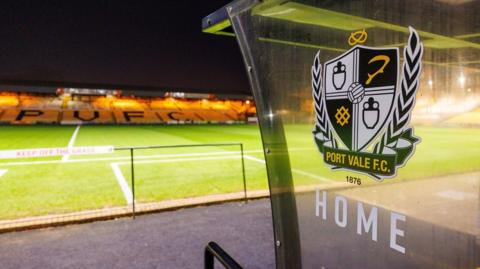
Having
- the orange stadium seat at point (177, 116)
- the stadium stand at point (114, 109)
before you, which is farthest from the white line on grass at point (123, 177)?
the orange stadium seat at point (177, 116)

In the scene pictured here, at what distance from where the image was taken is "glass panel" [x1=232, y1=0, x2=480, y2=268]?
1.13 m

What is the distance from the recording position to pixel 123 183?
29.0 ft

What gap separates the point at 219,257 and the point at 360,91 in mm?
1101

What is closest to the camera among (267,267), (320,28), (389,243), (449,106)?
(449,106)

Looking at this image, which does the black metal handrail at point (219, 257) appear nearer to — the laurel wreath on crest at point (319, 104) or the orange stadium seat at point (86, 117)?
the laurel wreath on crest at point (319, 104)

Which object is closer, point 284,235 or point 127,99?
point 284,235

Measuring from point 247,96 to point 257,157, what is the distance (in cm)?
4499

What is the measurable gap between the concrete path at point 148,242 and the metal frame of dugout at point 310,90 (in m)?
2.51

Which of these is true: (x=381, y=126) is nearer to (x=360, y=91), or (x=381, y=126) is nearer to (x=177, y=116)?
(x=360, y=91)

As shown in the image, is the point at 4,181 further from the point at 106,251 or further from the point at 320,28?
the point at 320,28

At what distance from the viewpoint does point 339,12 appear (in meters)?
1.40

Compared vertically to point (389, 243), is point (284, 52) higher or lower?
higher

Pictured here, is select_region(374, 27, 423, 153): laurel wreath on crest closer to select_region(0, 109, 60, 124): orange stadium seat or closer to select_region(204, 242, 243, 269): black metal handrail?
select_region(204, 242, 243, 269): black metal handrail

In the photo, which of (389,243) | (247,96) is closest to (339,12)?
(389,243)
